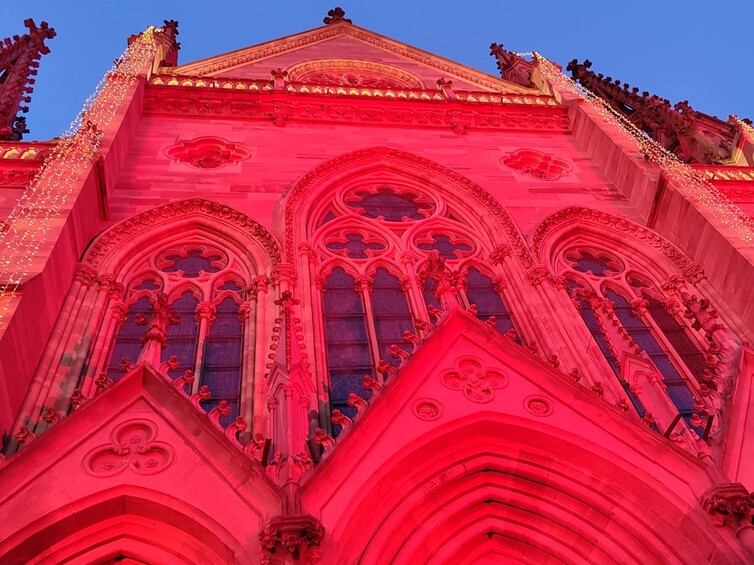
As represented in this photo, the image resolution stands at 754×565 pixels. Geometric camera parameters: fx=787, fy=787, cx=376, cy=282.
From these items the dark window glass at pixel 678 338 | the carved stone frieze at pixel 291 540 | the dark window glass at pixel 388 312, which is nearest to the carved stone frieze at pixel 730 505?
the carved stone frieze at pixel 291 540

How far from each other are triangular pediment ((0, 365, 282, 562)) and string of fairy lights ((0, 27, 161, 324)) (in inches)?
66.6

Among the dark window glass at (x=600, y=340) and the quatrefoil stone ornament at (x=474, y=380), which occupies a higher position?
the dark window glass at (x=600, y=340)

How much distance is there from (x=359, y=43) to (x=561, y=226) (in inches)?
463

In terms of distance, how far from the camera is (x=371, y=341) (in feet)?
34.9

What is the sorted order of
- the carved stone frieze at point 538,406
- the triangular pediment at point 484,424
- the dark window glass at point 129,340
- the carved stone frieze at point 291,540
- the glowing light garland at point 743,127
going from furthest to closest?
1. the glowing light garland at point 743,127
2. the dark window glass at point 129,340
3. the carved stone frieze at point 538,406
4. the triangular pediment at point 484,424
5. the carved stone frieze at point 291,540

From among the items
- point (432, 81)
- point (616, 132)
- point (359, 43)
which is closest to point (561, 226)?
point (616, 132)

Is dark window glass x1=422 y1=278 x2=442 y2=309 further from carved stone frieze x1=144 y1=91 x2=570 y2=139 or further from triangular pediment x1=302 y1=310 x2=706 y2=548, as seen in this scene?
carved stone frieze x1=144 y1=91 x2=570 y2=139

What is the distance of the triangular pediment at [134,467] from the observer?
669 cm

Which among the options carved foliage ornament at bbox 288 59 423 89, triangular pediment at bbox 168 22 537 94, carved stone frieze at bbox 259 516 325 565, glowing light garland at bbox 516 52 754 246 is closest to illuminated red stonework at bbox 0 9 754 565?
carved stone frieze at bbox 259 516 325 565

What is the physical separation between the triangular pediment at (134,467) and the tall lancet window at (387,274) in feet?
7.29

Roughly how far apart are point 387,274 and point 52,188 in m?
5.06

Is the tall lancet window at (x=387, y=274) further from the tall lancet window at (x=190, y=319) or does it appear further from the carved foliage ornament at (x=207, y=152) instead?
the carved foliage ornament at (x=207, y=152)

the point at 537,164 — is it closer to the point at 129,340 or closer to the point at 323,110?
the point at 323,110

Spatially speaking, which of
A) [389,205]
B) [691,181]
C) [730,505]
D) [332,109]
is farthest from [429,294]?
[332,109]
